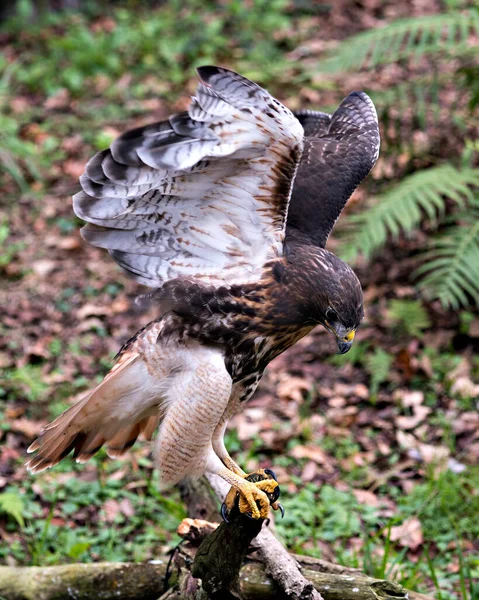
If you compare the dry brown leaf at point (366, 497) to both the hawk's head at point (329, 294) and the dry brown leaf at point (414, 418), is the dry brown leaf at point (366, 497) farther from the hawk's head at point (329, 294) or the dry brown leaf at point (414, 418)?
the hawk's head at point (329, 294)

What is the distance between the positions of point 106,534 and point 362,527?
4.50 ft

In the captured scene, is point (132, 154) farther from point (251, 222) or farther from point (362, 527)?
point (362, 527)

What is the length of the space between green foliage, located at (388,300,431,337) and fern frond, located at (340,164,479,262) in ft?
1.54

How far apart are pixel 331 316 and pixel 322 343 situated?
2.91 metres

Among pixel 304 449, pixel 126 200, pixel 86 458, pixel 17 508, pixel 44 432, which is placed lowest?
pixel 304 449

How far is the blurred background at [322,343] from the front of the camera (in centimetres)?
439

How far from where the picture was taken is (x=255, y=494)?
3.30 metres

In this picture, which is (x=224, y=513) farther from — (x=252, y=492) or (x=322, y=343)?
(x=322, y=343)

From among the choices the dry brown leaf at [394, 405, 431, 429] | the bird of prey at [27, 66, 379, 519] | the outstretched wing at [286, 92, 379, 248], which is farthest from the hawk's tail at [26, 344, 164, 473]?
the dry brown leaf at [394, 405, 431, 429]

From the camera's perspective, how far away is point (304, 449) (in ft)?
16.8

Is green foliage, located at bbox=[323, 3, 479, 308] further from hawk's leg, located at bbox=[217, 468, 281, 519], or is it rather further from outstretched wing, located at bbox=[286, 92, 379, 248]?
hawk's leg, located at bbox=[217, 468, 281, 519]

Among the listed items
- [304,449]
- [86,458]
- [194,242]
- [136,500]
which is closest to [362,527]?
[304,449]

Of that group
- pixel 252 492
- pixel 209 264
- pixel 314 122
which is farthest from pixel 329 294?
pixel 314 122

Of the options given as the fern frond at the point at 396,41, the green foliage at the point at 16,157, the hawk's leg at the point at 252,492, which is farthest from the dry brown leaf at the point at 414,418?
the green foliage at the point at 16,157
